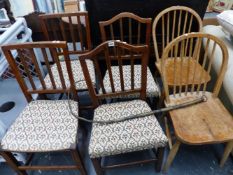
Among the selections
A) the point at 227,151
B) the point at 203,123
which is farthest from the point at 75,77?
the point at 227,151

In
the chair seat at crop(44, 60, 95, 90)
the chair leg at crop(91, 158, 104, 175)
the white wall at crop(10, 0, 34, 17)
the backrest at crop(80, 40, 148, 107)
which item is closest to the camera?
the backrest at crop(80, 40, 148, 107)

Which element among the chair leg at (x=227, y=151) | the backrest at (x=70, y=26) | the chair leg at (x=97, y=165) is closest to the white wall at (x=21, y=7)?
the backrest at (x=70, y=26)

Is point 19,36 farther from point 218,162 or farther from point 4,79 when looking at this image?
Result: point 218,162

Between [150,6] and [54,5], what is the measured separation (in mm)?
939

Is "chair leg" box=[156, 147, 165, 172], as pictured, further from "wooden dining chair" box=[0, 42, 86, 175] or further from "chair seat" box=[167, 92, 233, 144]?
"wooden dining chair" box=[0, 42, 86, 175]

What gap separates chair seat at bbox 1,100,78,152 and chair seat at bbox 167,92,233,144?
0.63 m

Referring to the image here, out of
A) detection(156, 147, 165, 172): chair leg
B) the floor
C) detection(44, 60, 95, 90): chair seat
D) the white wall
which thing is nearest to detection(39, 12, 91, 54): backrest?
detection(44, 60, 95, 90): chair seat

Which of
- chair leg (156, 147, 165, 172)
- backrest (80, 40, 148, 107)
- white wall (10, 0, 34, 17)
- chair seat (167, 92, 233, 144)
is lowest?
chair leg (156, 147, 165, 172)

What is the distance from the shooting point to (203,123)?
1.16m

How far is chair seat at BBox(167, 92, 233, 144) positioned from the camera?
3.57 feet

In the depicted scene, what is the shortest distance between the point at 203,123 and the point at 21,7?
188cm

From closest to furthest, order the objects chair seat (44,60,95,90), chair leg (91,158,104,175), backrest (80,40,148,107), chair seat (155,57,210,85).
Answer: backrest (80,40,148,107) < chair leg (91,158,104,175) < chair seat (155,57,210,85) < chair seat (44,60,95,90)

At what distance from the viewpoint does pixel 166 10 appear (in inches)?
57.6

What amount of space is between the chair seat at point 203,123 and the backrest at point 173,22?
526 millimetres
